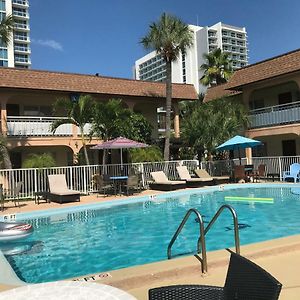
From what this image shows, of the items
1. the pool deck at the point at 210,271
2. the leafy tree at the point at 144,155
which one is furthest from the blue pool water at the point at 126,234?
the leafy tree at the point at 144,155

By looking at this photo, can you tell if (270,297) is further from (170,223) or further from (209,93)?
(209,93)

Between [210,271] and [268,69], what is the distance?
2337cm

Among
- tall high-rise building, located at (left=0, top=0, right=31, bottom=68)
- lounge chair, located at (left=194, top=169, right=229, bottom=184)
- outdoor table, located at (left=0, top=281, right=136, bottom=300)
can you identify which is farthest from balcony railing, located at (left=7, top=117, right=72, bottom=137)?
tall high-rise building, located at (left=0, top=0, right=31, bottom=68)

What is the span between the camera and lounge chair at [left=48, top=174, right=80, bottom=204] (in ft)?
53.1

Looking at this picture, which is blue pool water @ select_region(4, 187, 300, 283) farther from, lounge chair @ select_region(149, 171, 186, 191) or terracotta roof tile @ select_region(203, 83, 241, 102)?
terracotta roof tile @ select_region(203, 83, 241, 102)

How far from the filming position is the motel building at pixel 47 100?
76.8ft

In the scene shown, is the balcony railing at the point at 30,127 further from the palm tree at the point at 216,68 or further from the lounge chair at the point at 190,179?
the palm tree at the point at 216,68

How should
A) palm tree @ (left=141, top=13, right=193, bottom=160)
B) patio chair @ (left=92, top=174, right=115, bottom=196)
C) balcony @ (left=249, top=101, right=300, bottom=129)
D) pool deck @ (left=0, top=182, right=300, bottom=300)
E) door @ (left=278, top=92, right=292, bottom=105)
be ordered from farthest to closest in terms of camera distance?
door @ (left=278, top=92, right=292, bottom=105), palm tree @ (left=141, top=13, right=193, bottom=160), balcony @ (left=249, top=101, right=300, bottom=129), patio chair @ (left=92, top=174, right=115, bottom=196), pool deck @ (left=0, top=182, right=300, bottom=300)

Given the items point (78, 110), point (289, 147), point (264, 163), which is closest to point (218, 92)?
point (289, 147)

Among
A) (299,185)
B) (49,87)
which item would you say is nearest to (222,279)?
(299,185)

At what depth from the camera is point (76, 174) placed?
63.3 ft

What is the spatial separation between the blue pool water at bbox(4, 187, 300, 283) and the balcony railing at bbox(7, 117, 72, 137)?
34.1ft

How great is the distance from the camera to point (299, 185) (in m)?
18.6

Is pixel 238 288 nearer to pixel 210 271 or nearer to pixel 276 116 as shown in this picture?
pixel 210 271
